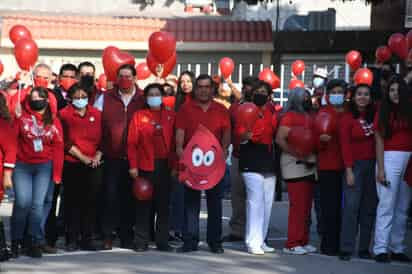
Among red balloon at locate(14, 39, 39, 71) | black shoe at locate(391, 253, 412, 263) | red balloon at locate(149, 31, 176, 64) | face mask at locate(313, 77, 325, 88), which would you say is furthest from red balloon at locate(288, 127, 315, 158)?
face mask at locate(313, 77, 325, 88)

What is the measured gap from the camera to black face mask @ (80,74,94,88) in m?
11.1

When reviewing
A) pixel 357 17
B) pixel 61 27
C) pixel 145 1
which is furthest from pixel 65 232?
pixel 357 17

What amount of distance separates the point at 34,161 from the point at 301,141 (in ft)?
9.05

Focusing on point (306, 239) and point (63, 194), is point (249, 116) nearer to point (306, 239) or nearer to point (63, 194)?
point (306, 239)

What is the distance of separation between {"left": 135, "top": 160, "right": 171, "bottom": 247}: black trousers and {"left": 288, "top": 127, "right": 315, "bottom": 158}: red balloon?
138 cm

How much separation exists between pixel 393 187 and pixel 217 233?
74.3 inches

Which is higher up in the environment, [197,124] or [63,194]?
[197,124]

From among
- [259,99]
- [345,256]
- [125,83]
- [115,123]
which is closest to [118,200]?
[115,123]

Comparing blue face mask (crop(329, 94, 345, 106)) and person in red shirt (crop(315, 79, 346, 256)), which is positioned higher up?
blue face mask (crop(329, 94, 345, 106))

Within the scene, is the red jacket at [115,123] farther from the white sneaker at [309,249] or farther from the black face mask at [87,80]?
the white sneaker at [309,249]

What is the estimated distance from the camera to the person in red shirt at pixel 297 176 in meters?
10.5

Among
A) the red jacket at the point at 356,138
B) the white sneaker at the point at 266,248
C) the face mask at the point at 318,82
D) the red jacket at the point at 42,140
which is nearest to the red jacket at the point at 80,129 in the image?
the red jacket at the point at 42,140

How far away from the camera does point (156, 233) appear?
35.0 feet

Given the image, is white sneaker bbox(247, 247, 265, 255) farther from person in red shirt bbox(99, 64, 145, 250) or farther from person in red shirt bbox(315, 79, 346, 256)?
person in red shirt bbox(99, 64, 145, 250)
